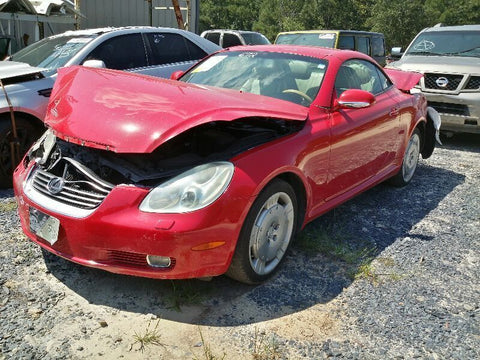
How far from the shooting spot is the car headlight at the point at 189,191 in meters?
2.64

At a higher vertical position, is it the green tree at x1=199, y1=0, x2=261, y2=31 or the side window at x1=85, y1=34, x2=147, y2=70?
the side window at x1=85, y1=34, x2=147, y2=70

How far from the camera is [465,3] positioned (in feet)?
136

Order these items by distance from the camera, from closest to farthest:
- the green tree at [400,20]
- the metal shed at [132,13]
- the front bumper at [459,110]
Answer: the front bumper at [459,110] < the metal shed at [132,13] < the green tree at [400,20]

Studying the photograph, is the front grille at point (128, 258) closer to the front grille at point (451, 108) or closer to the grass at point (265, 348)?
the grass at point (265, 348)

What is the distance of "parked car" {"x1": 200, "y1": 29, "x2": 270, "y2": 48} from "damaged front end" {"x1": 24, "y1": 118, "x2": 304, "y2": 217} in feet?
38.8

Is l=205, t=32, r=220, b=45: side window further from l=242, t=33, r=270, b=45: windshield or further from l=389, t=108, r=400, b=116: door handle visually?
l=389, t=108, r=400, b=116: door handle

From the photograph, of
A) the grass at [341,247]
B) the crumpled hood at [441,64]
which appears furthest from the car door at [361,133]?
the crumpled hood at [441,64]

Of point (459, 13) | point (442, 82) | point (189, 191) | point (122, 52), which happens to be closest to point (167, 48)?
point (122, 52)

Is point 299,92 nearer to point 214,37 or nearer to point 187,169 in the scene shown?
point 187,169

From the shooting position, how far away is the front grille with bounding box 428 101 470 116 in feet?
24.7

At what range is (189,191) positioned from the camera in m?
2.67

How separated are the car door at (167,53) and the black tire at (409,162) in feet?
9.91

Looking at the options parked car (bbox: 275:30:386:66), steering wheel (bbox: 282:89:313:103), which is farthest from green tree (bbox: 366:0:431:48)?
steering wheel (bbox: 282:89:313:103)

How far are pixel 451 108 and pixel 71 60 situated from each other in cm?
570
